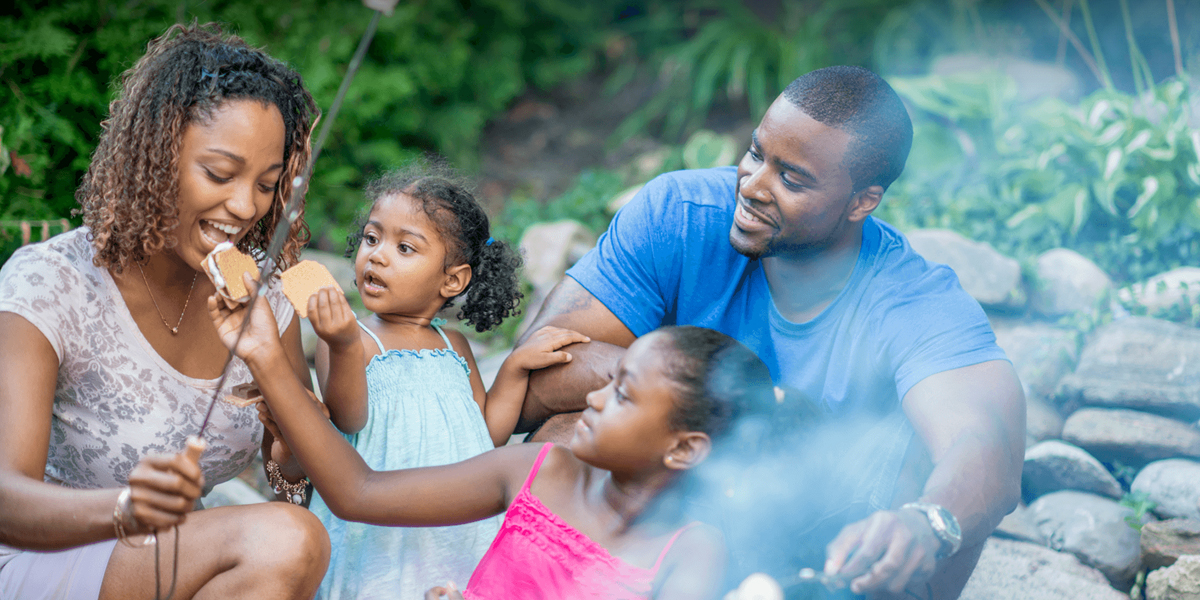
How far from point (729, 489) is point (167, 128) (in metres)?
1.52

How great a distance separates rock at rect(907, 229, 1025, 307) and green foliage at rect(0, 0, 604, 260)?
3.05 m

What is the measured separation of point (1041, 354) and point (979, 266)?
0.53 m

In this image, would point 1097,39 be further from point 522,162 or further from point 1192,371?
point 522,162

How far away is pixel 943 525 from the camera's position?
75.1 inches

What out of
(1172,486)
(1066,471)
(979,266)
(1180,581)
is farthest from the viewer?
(979,266)

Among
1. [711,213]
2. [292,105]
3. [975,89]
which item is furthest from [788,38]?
[292,105]

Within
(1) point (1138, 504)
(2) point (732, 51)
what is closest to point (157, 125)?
(1) point (1138, 504)

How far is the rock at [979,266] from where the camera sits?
4.33m

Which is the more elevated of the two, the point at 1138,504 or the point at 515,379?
the point at 515,379

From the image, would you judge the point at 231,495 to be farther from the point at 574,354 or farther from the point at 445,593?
the point at 445,593

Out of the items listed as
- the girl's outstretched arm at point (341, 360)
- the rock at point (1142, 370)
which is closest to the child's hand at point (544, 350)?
the girl's outstretched arm at point (341, 360)

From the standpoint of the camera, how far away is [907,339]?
2.52 meters

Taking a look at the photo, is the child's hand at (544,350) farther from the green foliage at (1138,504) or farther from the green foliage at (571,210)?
the green foliage at (571,210)

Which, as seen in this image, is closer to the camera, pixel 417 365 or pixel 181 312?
pixel 181 312
